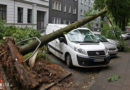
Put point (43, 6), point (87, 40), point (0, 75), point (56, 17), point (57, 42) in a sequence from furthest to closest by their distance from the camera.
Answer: point (56, 17)
point (43, 6)
point (57, 42)
point (87, 40)
point (0, 75)

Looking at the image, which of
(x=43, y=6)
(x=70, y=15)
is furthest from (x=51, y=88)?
(x=70, y=15)

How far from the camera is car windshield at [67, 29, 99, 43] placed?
8.17 m

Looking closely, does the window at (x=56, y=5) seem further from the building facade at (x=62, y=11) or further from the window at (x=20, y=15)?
the window at (x=20, y=15)

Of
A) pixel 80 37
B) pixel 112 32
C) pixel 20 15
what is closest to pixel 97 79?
pixel 80 37

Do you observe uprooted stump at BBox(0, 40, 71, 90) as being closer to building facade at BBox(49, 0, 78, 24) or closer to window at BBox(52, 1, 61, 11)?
building facade at BBox(49, 0, 78, 24)

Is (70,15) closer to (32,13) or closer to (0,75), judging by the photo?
(32,13)

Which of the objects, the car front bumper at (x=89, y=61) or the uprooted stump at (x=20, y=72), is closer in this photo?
the uprooted stump at (x=20, y=72)

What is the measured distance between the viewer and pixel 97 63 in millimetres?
7496

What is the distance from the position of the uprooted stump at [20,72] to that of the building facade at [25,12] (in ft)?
46.5

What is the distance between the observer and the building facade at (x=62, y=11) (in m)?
30.9

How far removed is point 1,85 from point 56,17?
93.1 ft

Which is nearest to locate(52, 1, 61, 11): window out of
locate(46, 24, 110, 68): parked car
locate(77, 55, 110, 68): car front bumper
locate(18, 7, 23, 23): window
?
locate(18, 7, 23, 23): window

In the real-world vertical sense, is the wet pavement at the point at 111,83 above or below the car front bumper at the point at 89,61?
below

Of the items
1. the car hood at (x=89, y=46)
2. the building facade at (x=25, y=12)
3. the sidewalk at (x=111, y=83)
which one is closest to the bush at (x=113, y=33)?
the sidewalk at (x=111, y=83)
